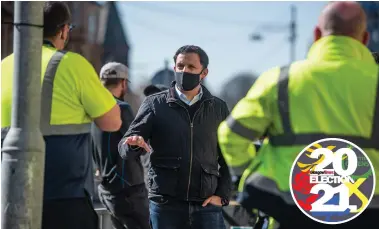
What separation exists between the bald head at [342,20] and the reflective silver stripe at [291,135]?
0.28 metres

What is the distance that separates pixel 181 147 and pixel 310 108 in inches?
80.3

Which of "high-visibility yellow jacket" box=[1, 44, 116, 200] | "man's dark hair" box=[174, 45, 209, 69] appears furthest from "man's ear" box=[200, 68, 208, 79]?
"high-visibility yellow jacket" box=[1, 44, 116, 200]

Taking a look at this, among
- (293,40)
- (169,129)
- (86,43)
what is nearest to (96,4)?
(86,43)

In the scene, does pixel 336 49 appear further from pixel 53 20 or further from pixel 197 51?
pixel 197 51

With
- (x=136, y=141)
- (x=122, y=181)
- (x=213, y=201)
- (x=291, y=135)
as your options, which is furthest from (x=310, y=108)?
(x=122, y=181)

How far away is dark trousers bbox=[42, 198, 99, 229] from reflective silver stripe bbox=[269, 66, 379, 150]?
1.41 m

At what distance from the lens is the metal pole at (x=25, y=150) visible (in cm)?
417

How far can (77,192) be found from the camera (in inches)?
167

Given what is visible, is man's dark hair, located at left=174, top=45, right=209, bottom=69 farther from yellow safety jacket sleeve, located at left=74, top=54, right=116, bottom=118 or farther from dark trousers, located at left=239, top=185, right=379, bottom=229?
dark trousers, located at left=239, top=185, right=379, bottom=229

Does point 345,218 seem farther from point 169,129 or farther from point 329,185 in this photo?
point 169,129

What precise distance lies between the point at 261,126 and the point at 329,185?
16.5 inches

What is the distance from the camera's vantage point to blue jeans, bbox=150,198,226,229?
204 inches

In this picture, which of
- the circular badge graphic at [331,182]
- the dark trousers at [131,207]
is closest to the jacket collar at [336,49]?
the circular badge graphic at [331,182]

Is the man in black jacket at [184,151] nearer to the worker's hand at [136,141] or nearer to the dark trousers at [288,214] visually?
the worker's hand at [136,141]
